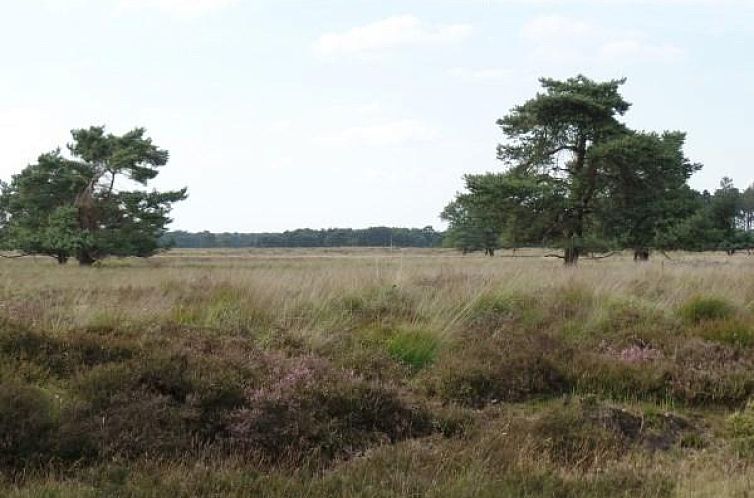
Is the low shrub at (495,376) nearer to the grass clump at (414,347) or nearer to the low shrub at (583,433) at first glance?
the grass clump at (414,347)

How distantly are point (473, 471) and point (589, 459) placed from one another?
1015 millimetres

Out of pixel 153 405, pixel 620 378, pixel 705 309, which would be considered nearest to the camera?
pixel 153 405

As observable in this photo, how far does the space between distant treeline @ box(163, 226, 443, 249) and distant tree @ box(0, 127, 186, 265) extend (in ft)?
259

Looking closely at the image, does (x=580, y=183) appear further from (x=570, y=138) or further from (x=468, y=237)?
(x=468, y=237)

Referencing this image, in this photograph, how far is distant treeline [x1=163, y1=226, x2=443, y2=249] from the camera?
117062 mm

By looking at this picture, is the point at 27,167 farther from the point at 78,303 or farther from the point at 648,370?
the point at 648,370

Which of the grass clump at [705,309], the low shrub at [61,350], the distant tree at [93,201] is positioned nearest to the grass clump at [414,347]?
the low shrub at [61,350]

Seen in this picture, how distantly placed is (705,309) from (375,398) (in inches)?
219

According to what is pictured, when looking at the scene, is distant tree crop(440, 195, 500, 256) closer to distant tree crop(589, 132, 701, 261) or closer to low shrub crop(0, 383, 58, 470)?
distant tree crop(589, 132, 701, 261)

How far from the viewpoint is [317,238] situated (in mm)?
126750

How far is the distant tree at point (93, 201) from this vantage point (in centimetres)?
3145

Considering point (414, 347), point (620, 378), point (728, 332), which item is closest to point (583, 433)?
point (620, 378)

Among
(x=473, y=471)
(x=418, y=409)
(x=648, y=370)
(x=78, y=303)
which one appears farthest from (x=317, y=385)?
(x=78, y=303)

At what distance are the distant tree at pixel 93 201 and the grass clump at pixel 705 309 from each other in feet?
93.5
